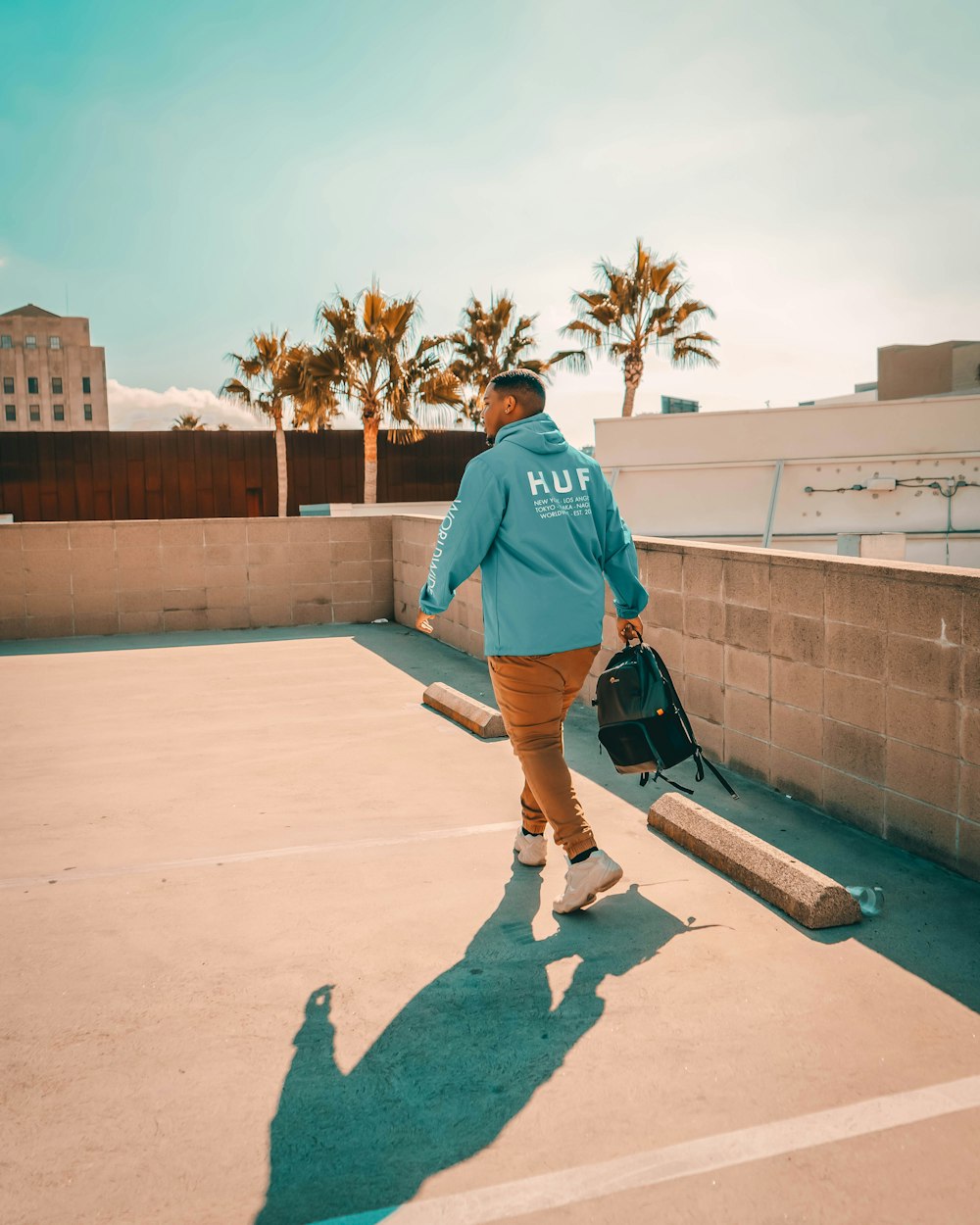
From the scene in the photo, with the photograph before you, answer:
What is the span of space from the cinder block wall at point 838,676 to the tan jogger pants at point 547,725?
4.82 ft

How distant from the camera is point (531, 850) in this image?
4344 millimetres

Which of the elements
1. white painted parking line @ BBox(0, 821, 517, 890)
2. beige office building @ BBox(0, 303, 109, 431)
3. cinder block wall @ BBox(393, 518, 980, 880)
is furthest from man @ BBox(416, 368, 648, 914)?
beige office building @ BBox(0, 303, 109, 431)

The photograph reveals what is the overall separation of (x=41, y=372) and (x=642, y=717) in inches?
5515

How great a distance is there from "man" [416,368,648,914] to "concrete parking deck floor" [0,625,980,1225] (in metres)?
0.51

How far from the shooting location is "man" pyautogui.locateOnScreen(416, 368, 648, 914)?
3727 mm

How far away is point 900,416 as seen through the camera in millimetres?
19562

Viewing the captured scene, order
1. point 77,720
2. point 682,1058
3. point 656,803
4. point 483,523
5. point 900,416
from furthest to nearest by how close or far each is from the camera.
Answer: point 900,416 → point 77,720 → point 656,803 → point 483,523 → point 682,1058

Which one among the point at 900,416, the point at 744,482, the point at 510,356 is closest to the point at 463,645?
the point at 744,482

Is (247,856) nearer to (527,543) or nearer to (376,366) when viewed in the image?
(527,543)

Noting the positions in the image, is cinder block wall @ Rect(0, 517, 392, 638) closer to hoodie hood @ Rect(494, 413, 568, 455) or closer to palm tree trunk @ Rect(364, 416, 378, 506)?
hoodie hood @ Rect(494, 413, 568, 455)

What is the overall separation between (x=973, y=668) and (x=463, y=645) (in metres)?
6.47

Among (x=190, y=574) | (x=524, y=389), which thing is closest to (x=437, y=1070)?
(x=524, y=389)

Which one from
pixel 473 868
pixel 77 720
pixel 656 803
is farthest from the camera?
pixel 77 720

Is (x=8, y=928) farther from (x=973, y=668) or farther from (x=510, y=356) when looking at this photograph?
(x=510, y=356)
